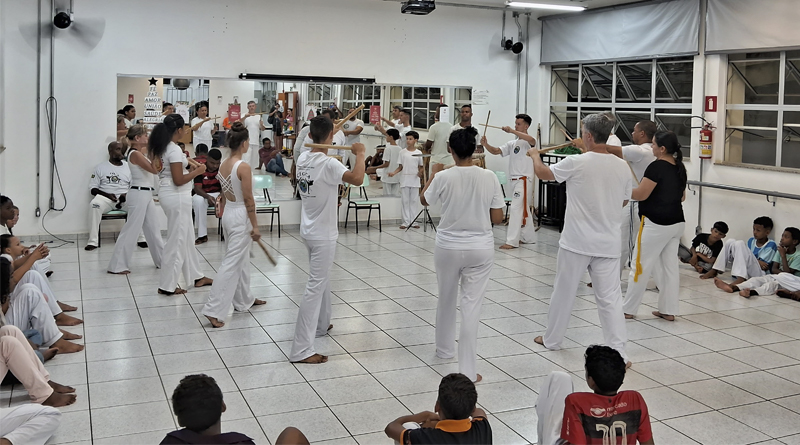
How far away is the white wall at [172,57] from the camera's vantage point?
9.25 meters

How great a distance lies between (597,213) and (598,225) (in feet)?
0.28

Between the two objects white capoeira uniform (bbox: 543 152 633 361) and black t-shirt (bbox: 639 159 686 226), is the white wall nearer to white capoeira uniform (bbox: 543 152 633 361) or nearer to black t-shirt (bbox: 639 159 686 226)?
black t-shirt (bbox: 639 159 686 226)

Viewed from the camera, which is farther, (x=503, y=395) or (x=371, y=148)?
(x=371, y=148)

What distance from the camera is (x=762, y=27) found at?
27.5 ft

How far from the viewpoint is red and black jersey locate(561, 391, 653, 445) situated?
2840 millimetres

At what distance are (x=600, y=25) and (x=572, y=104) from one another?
1.37 meters

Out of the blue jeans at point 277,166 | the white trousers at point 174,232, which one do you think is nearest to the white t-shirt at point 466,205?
the white trousers at point 174,232

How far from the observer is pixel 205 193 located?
32.2 feet

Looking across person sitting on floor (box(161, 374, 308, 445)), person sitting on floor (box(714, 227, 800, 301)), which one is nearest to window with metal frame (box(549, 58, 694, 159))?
person sitting on floor (box(714, 227, 800, 301))

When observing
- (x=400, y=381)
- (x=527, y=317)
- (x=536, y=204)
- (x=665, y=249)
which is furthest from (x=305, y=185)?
(x=536, y=204)

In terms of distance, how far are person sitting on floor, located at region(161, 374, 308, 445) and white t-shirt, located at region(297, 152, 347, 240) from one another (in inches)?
96.0

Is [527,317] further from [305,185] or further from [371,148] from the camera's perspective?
[371,148]

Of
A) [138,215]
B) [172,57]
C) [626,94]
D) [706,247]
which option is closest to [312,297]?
[138,215]

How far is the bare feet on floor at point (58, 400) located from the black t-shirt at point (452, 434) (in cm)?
249
